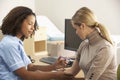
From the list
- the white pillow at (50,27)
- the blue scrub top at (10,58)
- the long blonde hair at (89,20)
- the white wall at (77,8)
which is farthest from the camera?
the white pillow at (50,27)

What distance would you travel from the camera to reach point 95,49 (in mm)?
1934

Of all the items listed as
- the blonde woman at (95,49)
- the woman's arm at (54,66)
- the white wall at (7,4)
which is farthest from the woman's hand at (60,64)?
the white wall at (7,4)

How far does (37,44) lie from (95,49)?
4.48 feet

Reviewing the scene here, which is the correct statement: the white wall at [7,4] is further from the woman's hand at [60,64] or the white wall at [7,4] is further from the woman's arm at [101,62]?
the woman's arm at [101,62]

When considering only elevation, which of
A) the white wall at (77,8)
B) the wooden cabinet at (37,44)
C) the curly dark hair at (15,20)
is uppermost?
the curly dark hair at (15,20)

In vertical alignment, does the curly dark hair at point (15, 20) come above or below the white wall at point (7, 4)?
above

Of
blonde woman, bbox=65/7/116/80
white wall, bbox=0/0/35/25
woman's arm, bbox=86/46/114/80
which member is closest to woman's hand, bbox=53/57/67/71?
blonde woman, bbox=65/7/116/80

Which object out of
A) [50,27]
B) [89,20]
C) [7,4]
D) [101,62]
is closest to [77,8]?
[50,27]

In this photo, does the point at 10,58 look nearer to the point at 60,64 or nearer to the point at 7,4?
the point at 60,64

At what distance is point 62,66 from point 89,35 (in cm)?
37

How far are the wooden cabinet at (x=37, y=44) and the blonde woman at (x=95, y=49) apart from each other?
1.00 meters

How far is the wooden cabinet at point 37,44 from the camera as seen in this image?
9.63ft

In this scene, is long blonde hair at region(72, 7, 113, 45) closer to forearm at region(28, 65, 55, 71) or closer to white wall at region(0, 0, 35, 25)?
forearm at region(28, 65, 55, 71)

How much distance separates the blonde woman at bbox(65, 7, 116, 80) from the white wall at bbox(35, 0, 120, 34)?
112 cm
